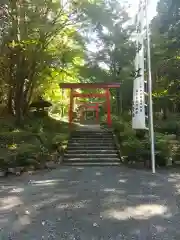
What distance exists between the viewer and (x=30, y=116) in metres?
14.6

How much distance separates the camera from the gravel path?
3604 millimetres

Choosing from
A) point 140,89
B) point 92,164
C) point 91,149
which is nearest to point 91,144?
point 91,149

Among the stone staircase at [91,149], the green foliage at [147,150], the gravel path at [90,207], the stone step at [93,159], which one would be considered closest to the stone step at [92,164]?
the stone staircase at [91,149]

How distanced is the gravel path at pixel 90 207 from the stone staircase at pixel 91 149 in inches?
79.8

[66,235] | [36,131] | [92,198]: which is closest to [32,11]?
[36,131]

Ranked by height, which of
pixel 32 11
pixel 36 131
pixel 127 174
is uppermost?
pixel 32 11

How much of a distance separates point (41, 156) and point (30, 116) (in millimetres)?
5907

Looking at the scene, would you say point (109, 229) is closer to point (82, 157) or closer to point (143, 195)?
point (143, 195)

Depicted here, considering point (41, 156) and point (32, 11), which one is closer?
point (41, 156)

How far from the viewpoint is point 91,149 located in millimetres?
10289

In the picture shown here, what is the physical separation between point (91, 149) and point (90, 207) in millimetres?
5722

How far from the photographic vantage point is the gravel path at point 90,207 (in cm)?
360

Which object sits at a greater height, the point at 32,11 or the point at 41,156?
the point at 32,11

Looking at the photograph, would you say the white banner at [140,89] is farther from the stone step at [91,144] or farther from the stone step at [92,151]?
the stone step at [91,144]
